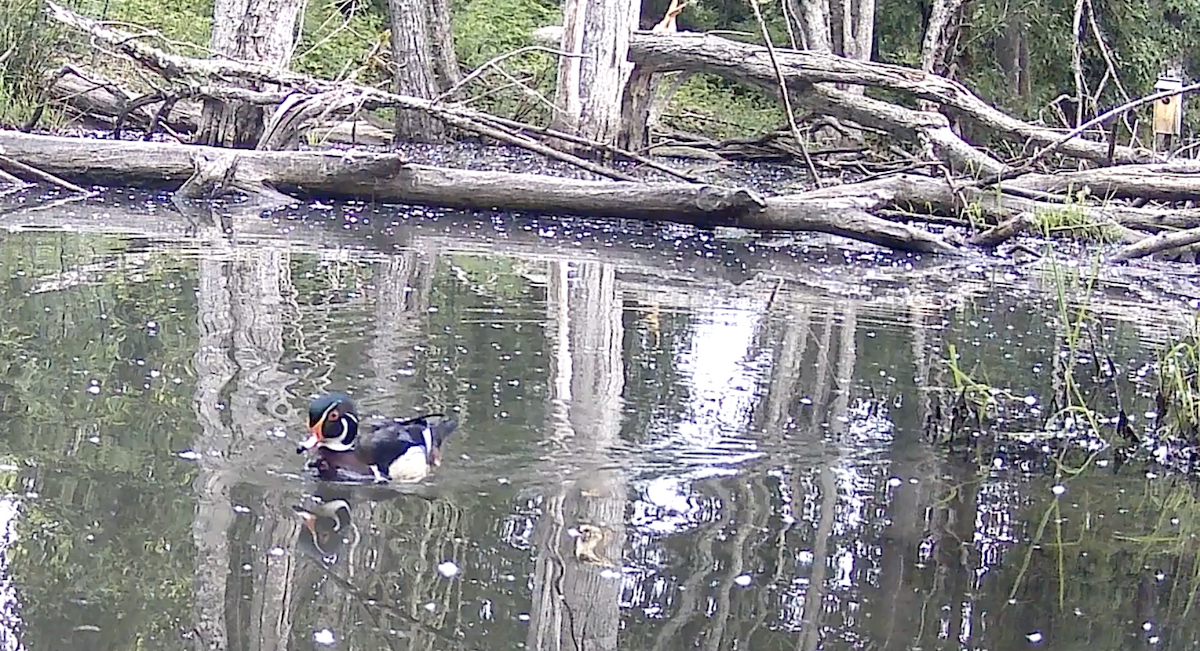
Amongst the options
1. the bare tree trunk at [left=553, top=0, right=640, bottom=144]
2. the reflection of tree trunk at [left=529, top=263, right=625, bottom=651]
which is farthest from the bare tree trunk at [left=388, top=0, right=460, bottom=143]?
the reflection of tree trunk at [left=529, top=263, right=625, bottom=651]

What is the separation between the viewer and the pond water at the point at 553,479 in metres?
3.89

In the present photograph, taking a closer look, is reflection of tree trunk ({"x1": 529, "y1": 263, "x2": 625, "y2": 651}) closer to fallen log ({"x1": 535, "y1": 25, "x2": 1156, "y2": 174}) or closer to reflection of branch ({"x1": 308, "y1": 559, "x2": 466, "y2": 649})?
reflection of branch ({"x1": 308, "y1": 559, "x2": 466, "y2": 649})

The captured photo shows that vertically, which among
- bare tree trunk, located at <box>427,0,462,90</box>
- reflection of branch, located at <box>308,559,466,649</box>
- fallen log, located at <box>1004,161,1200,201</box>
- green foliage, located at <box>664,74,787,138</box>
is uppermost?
bare tree trunk, located at <box>427,0,462,90</box>

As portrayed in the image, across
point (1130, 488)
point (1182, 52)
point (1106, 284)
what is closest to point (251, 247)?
point (1106, 284)

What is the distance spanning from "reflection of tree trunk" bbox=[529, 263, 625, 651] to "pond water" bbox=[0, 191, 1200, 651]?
1 centimetres

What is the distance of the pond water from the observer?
389 centimetres

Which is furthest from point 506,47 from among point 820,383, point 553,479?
point 553,479

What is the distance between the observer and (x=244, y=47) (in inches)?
533

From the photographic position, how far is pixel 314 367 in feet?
20.9

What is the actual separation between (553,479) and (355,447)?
61 cm

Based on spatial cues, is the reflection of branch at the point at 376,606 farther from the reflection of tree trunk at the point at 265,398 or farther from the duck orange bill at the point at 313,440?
the duck orange bill at the point at 313,440

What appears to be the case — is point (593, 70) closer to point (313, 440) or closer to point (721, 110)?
point (721, 110)

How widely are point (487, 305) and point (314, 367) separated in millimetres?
1791

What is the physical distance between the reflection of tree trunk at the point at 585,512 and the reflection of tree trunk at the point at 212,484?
0.74 metres
